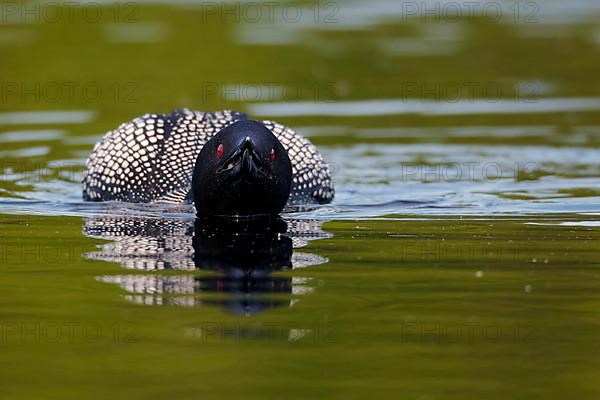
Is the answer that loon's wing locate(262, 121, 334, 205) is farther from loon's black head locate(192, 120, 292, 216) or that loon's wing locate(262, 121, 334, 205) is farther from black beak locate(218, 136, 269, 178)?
black beak locate(218, 136, 269, 178)

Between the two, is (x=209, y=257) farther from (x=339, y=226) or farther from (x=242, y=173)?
(x=339, y=226)

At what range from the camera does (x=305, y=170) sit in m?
11.1

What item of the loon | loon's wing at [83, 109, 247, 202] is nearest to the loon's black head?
the loon

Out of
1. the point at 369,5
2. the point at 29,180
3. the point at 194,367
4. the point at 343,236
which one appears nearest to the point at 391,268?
the point at 343,236

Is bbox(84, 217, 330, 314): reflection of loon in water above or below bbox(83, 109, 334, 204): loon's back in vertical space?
below

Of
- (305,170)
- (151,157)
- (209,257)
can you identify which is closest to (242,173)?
(209,257)

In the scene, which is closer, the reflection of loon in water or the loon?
the reflection of loon in water

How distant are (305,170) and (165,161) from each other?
3.61 feet

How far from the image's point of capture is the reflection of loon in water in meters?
7.34

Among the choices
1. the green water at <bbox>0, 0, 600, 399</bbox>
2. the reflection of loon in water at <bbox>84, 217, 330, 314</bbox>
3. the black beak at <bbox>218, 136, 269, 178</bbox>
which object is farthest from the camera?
the black beak at <bbox>218, 136, 269, 178</bbox>

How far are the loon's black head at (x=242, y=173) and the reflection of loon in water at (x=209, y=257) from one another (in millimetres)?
129

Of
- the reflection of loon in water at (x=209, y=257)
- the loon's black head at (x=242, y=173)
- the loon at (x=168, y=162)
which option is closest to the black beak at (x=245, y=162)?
the loon's black head at (x=242, y=173)

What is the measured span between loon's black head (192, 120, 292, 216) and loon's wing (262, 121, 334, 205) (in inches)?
39.0

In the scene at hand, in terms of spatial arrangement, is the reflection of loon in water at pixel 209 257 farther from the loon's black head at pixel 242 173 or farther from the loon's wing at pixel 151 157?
the loon's wing at pixel 151 157
